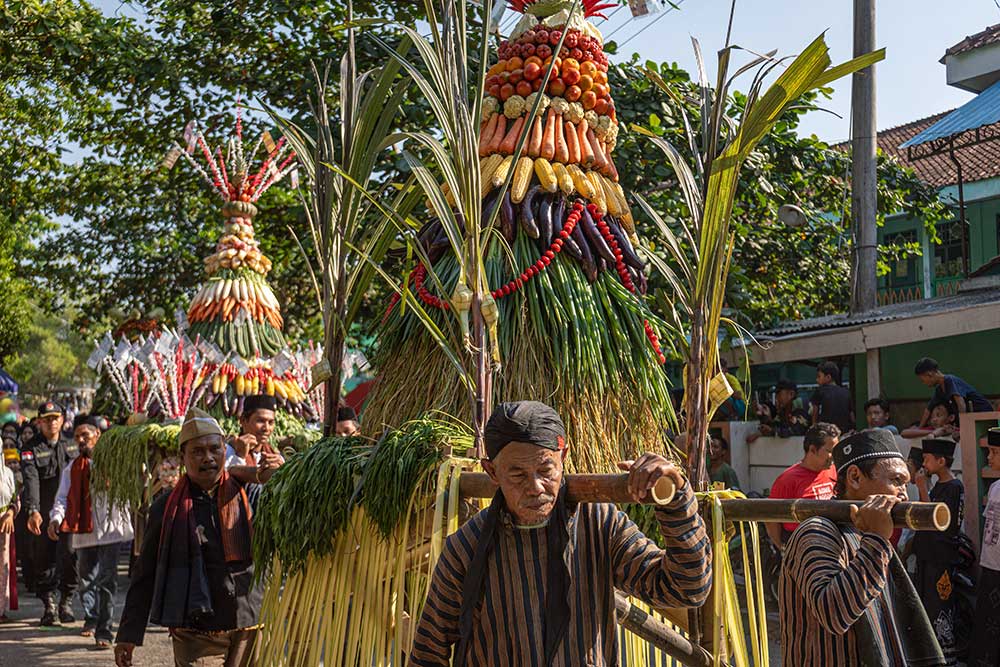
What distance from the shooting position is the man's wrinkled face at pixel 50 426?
408 inches

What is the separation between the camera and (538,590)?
2.72 meters

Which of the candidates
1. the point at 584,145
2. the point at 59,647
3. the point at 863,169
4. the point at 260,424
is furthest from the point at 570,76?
the point at 863,169

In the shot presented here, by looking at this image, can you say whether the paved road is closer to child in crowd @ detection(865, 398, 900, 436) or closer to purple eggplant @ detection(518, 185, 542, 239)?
purple eggplant @ detection(518, 185, 542, 239)

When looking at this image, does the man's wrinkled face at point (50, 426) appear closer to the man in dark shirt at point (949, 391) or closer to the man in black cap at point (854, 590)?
the man in dark shirt at point (949, 391)

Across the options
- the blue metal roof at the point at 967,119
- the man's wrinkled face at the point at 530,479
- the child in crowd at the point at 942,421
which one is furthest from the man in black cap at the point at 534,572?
the blue metal roof at the point at 967,119

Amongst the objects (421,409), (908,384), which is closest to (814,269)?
(908,384)

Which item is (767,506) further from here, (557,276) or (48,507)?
(48,507)

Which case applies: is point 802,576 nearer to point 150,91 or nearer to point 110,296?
point 150,91

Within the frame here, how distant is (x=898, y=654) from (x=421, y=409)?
202cm

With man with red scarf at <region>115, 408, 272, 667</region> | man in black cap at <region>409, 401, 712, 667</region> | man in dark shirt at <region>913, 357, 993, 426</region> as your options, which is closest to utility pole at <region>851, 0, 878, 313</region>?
man in dark shirt at <region>913, 357, 993, 426</region>

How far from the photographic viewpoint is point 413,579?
12.1 feet

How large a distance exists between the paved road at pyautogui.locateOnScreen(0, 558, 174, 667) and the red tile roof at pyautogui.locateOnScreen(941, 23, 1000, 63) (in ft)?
46.6

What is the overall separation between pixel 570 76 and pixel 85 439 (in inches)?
245

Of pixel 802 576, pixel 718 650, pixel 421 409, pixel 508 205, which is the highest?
pixel 508 205
